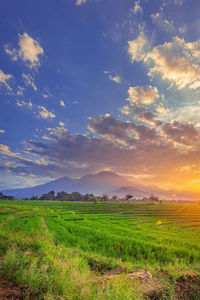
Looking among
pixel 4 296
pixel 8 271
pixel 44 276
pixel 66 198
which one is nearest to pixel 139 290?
pixel 44 276

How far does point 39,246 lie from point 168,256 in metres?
10.4

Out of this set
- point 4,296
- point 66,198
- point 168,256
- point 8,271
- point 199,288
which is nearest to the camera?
point 4,296

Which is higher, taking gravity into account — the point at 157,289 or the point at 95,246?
the point at 157,289

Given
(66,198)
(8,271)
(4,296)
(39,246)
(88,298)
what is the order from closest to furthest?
(88,298) < (4,296) < (8,271) < (39,246) < (66,198)

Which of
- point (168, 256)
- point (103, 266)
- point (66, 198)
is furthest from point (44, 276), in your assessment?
point (66, 198)

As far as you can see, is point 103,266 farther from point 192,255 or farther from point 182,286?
point 192,255

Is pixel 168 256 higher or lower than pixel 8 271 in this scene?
lower

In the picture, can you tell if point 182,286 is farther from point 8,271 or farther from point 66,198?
point 66,198

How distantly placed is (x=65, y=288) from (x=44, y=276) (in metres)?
0.83

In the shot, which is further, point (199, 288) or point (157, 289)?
point (199, 288)

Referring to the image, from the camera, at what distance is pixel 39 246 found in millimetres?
8789

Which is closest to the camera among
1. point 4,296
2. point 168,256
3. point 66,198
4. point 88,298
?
point 88,298

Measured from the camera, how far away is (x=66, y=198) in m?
178

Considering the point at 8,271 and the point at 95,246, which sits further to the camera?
the point at 95,246
